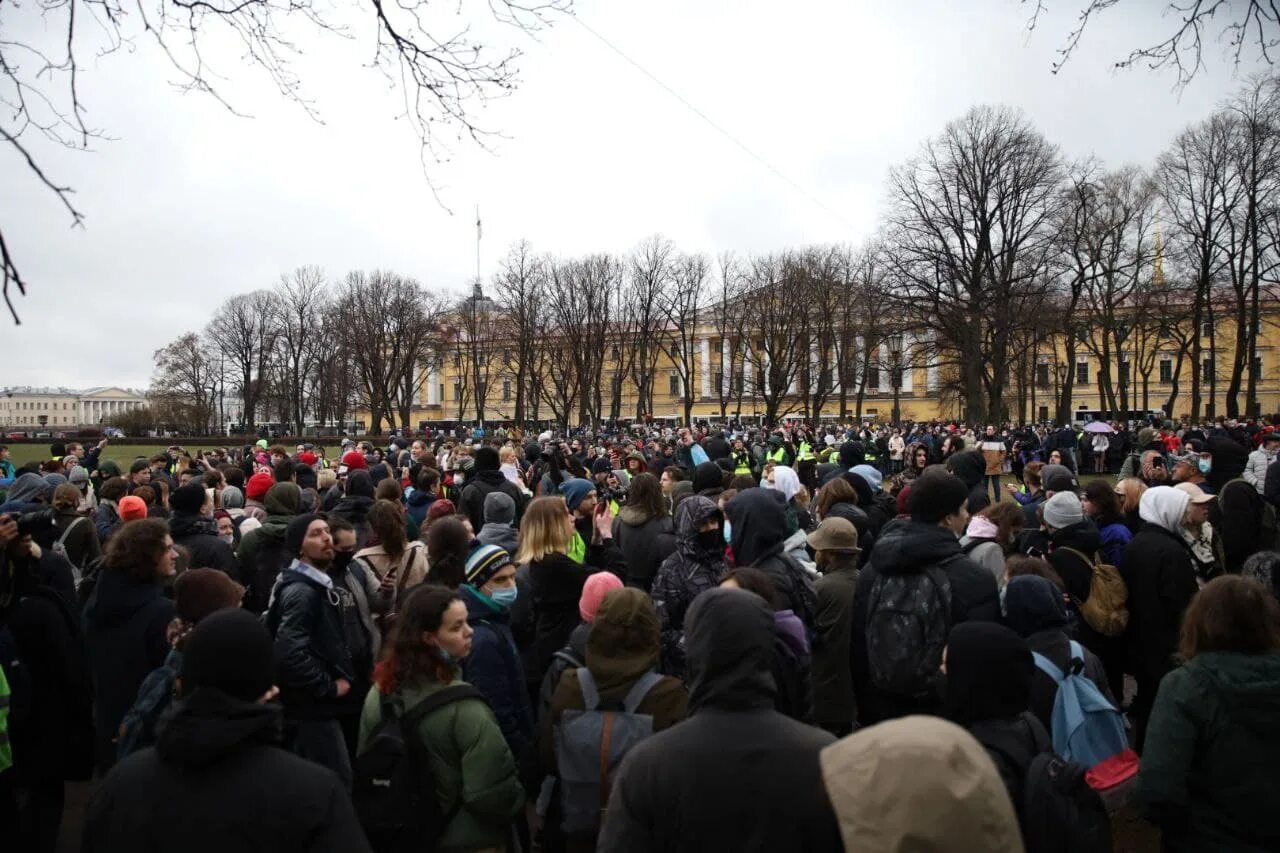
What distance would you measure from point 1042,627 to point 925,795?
291cm

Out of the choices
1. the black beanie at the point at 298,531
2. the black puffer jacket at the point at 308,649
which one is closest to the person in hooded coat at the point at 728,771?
the black puffer jacket at the point at 308,649

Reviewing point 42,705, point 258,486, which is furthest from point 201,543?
point 258,486

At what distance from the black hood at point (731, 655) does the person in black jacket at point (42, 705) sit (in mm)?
3982

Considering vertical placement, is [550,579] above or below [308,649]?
above

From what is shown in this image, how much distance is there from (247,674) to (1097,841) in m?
2.56

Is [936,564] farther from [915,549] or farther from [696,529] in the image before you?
[696,529]

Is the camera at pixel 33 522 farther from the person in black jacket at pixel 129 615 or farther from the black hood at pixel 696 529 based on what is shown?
the black hood at pixel 696 529

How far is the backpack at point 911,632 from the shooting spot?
427cm

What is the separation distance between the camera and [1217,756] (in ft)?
11.0

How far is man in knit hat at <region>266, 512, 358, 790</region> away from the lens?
14.3 ft

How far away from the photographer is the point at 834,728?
5797mm

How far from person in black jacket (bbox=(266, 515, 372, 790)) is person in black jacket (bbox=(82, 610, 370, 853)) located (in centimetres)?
189

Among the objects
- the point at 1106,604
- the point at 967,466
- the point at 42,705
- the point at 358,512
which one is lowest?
the point at 42,705

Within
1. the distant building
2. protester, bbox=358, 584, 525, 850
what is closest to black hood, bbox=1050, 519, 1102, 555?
protester, bbox=358, 584, 525, 850
